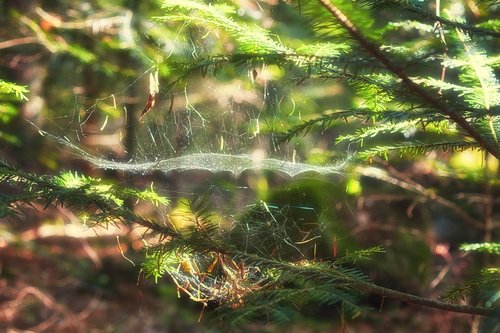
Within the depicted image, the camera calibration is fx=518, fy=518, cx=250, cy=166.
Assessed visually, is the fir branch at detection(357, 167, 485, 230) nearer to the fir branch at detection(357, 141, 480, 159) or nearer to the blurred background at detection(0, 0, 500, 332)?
the blurred background at detection(0, 0, 500, 332)

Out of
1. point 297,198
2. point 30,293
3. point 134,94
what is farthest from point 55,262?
point 297,198

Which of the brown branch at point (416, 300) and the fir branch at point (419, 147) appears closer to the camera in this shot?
the brown branch at point (416, 300)

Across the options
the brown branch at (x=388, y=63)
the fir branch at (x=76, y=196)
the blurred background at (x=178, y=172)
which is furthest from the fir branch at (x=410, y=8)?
the fir branch at (x=76, y=196)

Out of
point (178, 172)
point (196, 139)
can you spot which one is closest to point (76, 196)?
point (196, 139)

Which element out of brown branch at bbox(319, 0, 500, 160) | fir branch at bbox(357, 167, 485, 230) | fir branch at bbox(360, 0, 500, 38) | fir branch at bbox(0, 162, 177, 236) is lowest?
fir branch at bbox(357, 167, 485, 230)

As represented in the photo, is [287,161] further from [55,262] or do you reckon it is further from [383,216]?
[55,262]

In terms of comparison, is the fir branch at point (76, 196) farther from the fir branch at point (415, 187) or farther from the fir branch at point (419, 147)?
the fir branch at point (415, 187)

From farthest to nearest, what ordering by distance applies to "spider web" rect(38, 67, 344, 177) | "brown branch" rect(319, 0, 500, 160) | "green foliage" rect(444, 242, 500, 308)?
"spider web" rect(38, 67, 344, 177), "green foliage" rect(444, 242, 500, 308), "brown branch" rect(319, 0, 500, 160)

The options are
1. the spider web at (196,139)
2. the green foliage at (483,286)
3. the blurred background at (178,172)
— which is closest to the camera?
the green foliage at (483,286)

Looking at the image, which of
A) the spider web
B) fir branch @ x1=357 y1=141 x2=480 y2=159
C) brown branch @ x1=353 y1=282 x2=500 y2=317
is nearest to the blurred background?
the spider web
